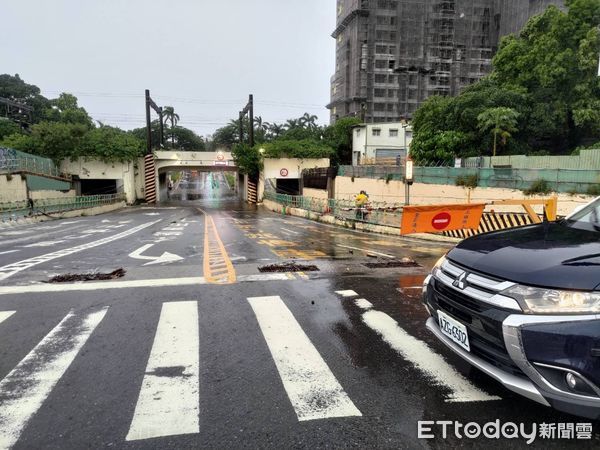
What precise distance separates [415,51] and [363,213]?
80.3 metres

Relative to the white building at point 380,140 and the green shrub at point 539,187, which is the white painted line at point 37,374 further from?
the white building at point 380,140

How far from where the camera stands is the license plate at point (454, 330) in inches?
130

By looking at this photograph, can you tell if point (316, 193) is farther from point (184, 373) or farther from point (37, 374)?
point (37, 374)

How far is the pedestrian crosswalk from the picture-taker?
10.4ft

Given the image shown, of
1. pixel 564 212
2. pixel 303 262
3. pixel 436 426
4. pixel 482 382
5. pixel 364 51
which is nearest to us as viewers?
pixel 436 426

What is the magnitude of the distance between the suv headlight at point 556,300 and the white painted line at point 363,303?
332 cm

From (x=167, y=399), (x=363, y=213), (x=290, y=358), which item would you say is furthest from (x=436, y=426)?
(x=363, y=213)

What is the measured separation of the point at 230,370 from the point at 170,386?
584 millimetres

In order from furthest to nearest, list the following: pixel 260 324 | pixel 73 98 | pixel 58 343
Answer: pixel 73 98 → pixel 260 324 → pixel 58 343

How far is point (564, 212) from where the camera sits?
1847 centimetres

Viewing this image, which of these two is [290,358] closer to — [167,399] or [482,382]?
[167,399]

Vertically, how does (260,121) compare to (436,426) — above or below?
above

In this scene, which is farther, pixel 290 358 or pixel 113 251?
pixel 113 251

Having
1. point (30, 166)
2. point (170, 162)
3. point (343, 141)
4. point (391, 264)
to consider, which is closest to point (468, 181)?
point (391, 264)
